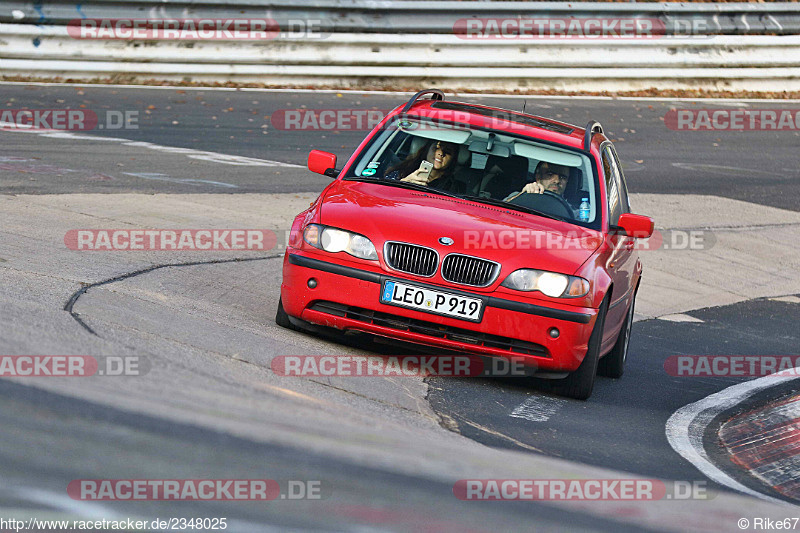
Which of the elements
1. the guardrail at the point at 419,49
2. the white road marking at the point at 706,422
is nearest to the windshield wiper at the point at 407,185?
the white road marking at the point at 706,422

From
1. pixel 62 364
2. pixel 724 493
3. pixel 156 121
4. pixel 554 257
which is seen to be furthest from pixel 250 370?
pixel 156 121

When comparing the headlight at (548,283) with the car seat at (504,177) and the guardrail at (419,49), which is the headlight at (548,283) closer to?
the car seat at (504,177)

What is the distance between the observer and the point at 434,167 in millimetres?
7992

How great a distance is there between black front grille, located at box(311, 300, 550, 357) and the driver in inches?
48.1

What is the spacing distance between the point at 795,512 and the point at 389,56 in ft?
53.4

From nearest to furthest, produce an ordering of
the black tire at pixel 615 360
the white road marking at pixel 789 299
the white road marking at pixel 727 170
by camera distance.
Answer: the black tire at pixel 615 360 → the white road marking at pixel 789 299 → the white road marking at pixel 727 170

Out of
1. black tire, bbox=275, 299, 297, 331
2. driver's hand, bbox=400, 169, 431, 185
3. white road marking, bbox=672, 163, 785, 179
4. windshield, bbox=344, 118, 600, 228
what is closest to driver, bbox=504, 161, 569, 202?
windshield, bbox=344, 118, 600, 228

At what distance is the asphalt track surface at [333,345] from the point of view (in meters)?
4.39

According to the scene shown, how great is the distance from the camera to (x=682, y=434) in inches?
274

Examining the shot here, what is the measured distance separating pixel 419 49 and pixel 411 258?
Answer: 573 inches

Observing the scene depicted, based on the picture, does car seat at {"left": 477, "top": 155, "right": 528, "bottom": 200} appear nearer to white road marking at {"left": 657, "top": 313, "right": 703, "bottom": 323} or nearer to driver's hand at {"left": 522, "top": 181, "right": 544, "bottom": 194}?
driver's hand at {"left": 522, "top": 181, "right": 544, "bottom": 194}

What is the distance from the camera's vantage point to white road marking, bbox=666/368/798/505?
241 inches

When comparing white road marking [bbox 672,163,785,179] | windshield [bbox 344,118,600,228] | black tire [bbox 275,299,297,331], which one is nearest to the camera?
black tire [bbox 275,299,297,331]

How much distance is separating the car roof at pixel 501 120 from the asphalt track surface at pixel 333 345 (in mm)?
1731
